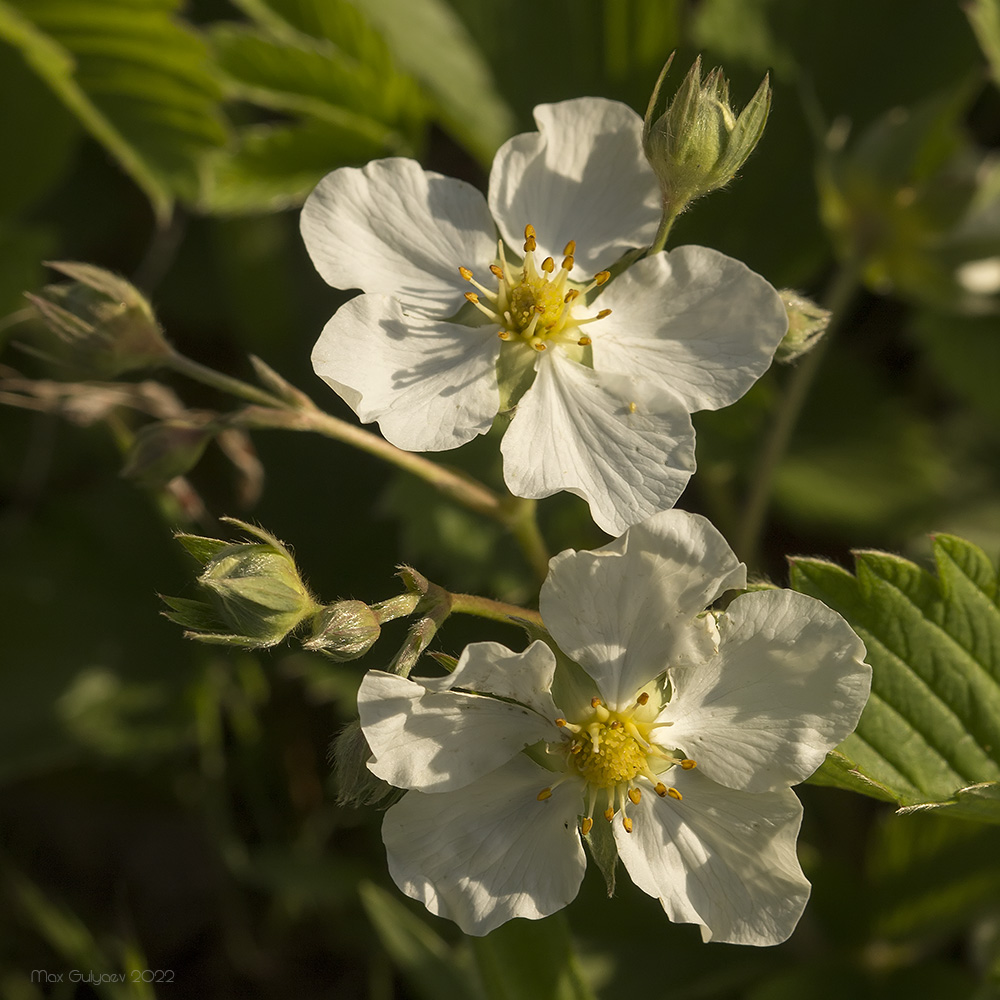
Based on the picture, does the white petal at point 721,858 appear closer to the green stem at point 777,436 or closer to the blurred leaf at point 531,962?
the blurred leaf at point 531,962

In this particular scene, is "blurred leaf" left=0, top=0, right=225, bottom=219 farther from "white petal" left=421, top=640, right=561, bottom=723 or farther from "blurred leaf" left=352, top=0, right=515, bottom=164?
"white petal" left=421, top=640, right=561, bottom=723

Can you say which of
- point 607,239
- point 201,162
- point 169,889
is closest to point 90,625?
point 169,889

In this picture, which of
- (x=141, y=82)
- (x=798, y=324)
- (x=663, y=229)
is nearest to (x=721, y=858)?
(x=798, y=324)

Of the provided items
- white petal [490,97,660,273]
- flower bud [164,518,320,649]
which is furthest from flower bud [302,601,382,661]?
white petal [490,97,660,273]

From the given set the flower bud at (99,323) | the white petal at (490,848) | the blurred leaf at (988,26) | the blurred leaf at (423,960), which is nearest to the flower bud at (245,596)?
the white petal at (490,848)

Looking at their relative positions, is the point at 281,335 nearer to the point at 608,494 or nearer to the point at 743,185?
the point at 743,185

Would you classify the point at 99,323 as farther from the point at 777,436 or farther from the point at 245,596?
the point at 777,436
